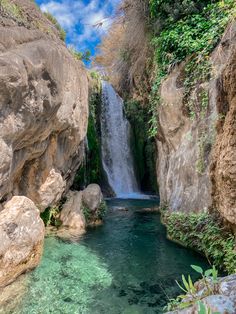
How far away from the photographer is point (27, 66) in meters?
5.78

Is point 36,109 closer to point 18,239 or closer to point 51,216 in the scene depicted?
point 18,239

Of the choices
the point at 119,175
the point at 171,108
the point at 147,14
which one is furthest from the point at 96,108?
the point at 171,108

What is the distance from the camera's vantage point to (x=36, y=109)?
20.3ft

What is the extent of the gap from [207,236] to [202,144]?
219 cm

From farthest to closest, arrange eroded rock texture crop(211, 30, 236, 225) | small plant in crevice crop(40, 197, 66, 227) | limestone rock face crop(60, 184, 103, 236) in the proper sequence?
limestone rock face crop(60, 184, 103, 236) → small plant in crevice crop(40, 197, 66, 227) → eroded rock texture crop(211, 30, 236, 225)

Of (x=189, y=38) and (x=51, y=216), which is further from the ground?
(x=189, y=38)

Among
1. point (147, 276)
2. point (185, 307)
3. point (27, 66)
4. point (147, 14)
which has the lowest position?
point (147, 276)

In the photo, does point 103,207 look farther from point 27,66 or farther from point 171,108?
point 27,66

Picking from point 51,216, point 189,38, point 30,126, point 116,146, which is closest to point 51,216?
point 51,216

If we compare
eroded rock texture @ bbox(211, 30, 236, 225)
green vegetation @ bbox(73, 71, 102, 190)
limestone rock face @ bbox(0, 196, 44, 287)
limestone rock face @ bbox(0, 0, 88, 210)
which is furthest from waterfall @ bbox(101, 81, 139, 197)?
eroded rock texture @ bbox(211, 30, 236, 225)

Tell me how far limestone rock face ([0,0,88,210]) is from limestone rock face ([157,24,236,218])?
117 inches

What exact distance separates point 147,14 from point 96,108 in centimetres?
759

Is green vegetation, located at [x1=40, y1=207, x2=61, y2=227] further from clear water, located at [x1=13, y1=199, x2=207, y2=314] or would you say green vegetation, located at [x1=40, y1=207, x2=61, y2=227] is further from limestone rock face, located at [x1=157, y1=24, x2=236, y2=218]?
limestone rock face, located at [x1=157, y1=24, x2=236, y2=218]

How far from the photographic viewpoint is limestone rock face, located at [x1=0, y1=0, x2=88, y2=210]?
5.40m
